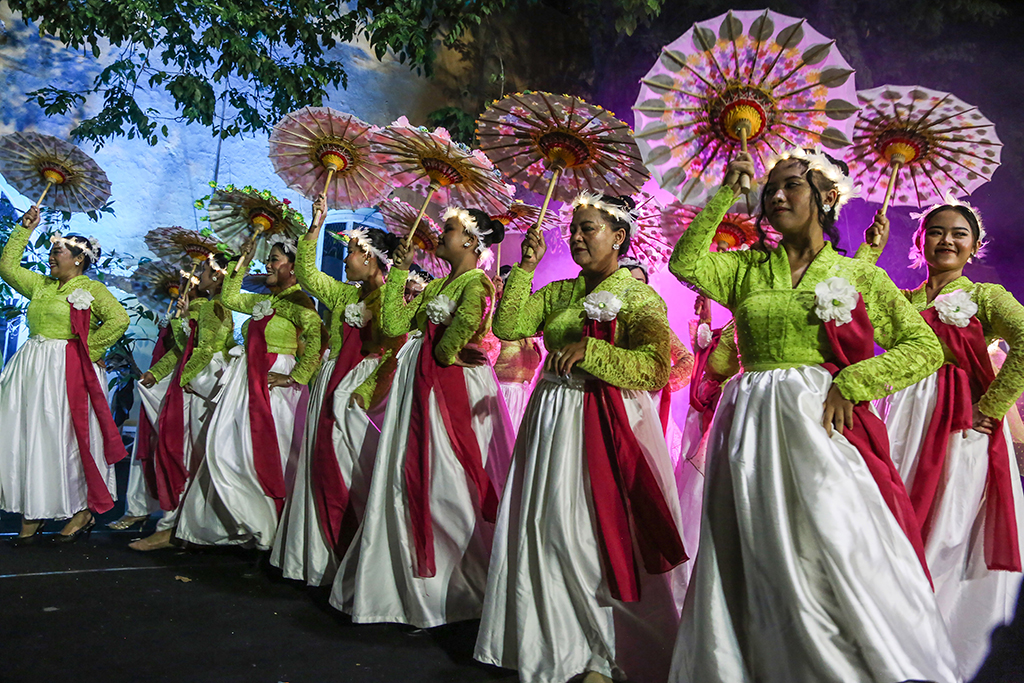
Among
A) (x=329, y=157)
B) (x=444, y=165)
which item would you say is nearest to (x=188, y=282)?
(x=329, y=157)

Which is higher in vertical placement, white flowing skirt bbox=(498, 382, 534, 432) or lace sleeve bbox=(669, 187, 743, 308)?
lace sleeve bbox=(669, 187, 743, 308)

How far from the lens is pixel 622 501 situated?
2.63 metres

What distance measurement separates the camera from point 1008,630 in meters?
3.14

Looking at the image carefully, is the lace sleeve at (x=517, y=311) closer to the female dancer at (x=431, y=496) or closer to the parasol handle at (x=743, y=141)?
the female dancer at (x=431, y=496)

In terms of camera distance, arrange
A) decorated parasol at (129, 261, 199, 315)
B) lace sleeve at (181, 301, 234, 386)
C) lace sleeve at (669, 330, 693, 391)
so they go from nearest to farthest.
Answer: lace sleeve at (669, 330, 693, 391), lace sleeve at (181, 301, 234, 386), decorated parasol at (129, 261, 199, 315)

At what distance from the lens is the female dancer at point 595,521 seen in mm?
2557

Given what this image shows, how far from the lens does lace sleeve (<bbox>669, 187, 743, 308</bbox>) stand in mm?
2322

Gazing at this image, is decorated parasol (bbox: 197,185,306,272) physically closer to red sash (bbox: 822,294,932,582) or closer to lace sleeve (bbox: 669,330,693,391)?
lace sleeve (bbox: 669,330,693,391)

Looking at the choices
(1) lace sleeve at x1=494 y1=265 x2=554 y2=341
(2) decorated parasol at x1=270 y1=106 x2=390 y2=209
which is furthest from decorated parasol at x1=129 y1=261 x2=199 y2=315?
(1) lace sleeve at x1=494 y1=265 x2=554 y2=341

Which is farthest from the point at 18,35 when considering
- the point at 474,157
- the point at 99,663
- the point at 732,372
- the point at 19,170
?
the point at 732,372

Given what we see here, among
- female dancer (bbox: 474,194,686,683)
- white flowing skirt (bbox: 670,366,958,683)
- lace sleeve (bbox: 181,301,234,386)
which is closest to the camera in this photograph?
white flowing skirt (bbox: 670,366,958,683)

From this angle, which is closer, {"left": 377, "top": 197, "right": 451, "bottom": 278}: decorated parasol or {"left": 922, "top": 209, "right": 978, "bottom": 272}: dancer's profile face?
{"left": 922, "top": 209, "right": 978, "bottom": 272}: dancer's profile face

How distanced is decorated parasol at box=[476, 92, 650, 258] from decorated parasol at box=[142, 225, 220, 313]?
3472 millimetres

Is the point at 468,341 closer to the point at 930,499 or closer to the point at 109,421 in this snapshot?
the point at 930,499
